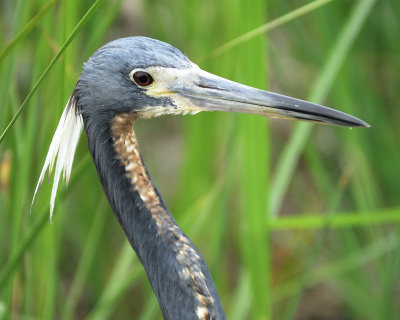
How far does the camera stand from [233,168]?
6.69 feet

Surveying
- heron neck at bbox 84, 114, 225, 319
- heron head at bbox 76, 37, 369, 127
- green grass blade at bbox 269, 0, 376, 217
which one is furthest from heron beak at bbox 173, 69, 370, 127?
green grass blade at bbox 269, 0, 376, 217

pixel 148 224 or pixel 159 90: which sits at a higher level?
pixel 159 90

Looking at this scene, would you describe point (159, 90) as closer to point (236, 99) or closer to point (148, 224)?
point (236, 99)

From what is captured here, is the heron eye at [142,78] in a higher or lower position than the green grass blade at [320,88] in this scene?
lower

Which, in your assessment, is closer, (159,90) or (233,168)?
(159,90)

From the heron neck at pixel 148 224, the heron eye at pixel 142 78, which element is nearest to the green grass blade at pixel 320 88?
the heron neck at pixel 148 224

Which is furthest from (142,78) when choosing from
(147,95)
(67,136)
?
(67,136)

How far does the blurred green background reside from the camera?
67.4 inches

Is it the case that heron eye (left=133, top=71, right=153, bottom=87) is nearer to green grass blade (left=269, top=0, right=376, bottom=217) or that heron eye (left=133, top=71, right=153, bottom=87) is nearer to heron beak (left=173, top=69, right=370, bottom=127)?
heron beak (left=173, top=69, right=370, bottom=127)

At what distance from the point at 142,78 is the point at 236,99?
19 centimetres

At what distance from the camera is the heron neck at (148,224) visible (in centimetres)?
143

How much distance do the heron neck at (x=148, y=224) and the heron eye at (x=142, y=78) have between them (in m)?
0.07

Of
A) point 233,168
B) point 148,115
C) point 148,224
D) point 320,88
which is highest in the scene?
point 320,88

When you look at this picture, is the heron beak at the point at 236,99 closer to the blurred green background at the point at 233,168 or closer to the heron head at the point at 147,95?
the heron head at the point at 147,95
